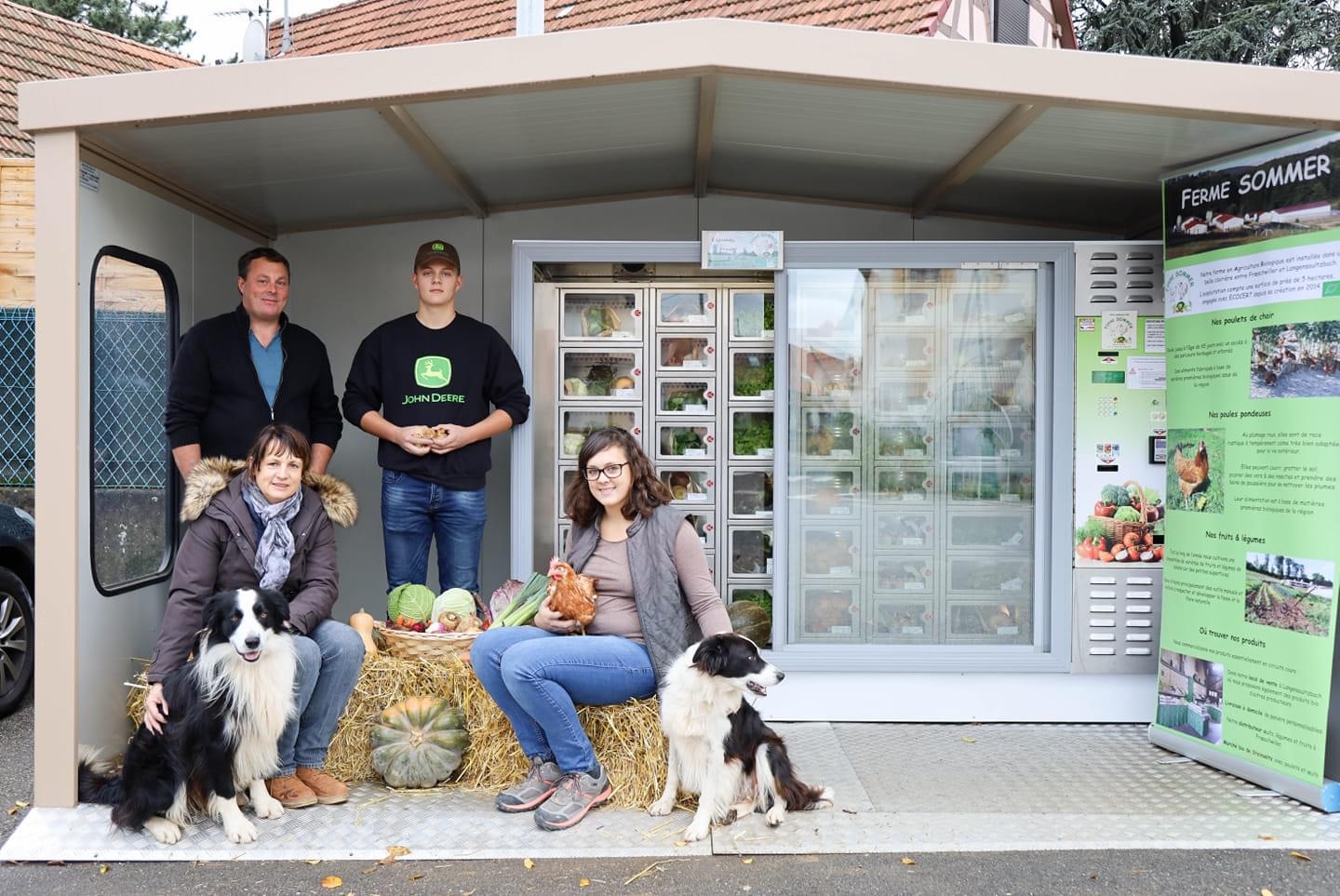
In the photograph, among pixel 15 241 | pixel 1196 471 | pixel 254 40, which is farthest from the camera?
pixel 254 40

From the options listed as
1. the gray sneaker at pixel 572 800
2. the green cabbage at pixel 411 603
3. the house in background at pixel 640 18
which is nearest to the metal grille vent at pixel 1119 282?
the gray sneaker at pixel 572 800

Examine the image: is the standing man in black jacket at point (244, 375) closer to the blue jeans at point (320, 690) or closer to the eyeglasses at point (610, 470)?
the blue jeans at point (320, 690)

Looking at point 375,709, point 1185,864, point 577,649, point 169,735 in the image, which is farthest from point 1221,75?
point 169,735

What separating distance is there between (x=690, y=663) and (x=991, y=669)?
7.16 ft

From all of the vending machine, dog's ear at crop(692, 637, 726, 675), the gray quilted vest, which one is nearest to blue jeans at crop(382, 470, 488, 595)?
the gray quilted vest

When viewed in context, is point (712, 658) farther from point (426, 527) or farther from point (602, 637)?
point (426, 527)

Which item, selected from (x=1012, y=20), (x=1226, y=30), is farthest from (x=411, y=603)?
(x=1226, y=30)

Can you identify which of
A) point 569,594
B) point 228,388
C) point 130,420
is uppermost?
point 228,388

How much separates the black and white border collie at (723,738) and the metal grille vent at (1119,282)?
261cm

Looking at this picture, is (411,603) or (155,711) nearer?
(155,711)

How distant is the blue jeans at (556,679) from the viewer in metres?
3.52

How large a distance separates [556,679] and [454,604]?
3.10 feet

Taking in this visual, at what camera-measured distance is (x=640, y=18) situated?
40.0ft

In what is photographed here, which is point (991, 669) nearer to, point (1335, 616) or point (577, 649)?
point (1335, 616)
